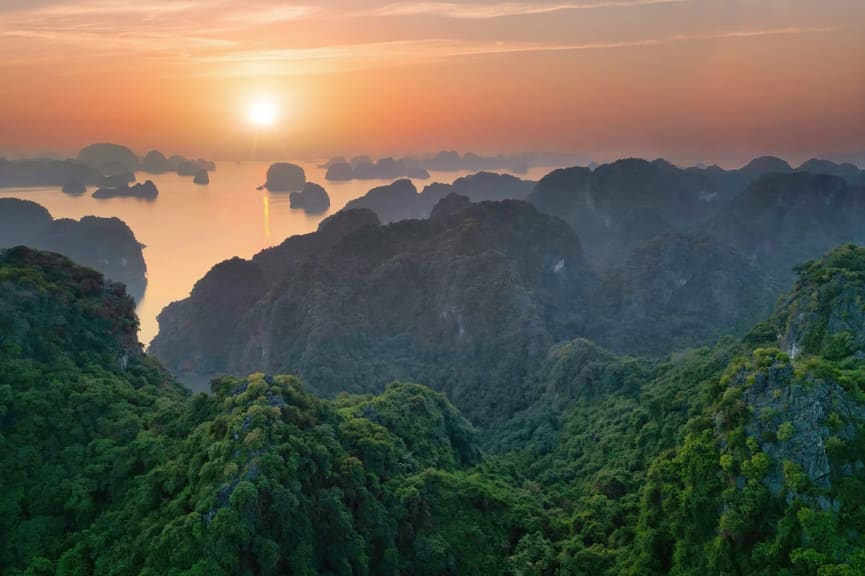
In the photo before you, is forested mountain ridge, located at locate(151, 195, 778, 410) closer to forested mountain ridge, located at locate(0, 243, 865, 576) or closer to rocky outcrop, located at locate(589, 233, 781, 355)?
rocky outcrop, located at locate(589, 233, 781, 355)

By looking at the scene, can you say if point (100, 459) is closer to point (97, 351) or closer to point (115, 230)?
point (97, 351)

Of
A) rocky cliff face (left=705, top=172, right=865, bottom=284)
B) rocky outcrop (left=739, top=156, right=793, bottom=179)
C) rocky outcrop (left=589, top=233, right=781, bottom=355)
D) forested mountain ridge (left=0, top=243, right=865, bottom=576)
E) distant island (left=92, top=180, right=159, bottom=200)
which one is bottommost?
forested mountain ridge (left=0, top=243, right=865, bottom=576)

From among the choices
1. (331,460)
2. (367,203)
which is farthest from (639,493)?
(367,203)

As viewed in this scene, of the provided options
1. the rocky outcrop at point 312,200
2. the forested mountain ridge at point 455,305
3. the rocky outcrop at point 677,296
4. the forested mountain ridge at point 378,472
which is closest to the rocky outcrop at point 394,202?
the rocky outcrop at point 312,200

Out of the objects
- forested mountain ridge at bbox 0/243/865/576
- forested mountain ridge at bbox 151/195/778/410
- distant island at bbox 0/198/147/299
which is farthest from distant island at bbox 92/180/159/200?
forested mountain ridge at bbox 0/243/865/576

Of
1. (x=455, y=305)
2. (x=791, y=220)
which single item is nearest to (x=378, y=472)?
(x=455, y=305)

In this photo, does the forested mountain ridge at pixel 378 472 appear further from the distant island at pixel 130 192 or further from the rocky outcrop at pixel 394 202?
the distant island at pixel 130 192

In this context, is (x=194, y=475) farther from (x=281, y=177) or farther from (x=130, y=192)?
(x=281, y=177)
